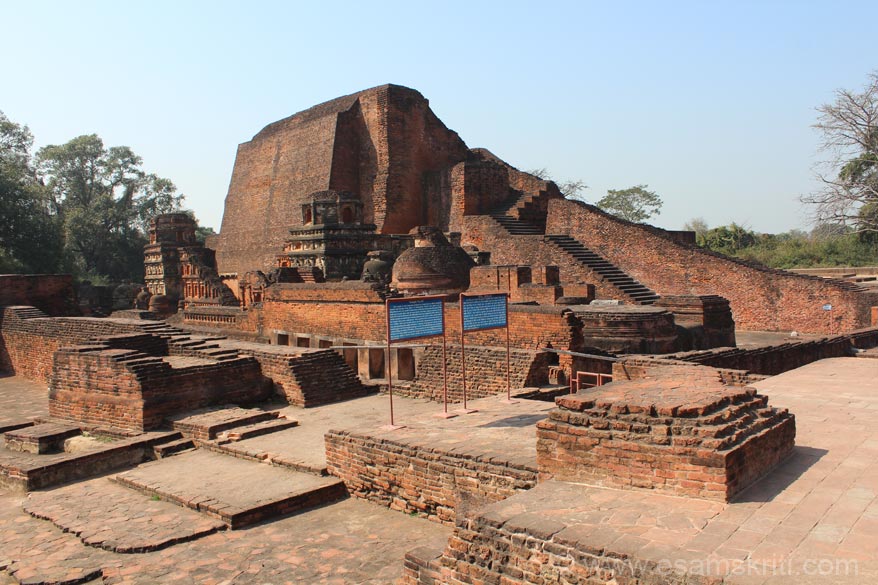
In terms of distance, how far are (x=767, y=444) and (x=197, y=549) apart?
3512mm

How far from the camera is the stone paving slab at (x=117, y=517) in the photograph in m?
4.71

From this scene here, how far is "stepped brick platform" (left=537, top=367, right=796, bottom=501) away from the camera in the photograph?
333 centimetres

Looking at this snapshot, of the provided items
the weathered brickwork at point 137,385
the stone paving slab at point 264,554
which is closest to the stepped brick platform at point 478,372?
the weathered brickwork at point 137,385

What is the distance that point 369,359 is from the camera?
10.1 meters

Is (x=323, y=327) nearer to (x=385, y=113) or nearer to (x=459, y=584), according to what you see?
(x=459, y=584)

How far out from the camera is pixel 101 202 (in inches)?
1465

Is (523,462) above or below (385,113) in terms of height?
below

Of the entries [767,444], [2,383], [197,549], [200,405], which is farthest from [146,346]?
[767,444]

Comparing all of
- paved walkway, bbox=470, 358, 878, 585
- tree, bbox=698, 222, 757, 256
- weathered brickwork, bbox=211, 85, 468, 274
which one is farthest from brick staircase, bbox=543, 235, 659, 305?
tree, bbox=698, 222, 757, 256

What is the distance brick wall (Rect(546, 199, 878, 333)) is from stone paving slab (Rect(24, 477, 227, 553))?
1127cm

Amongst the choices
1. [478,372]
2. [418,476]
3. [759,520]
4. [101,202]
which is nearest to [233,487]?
[418,476]

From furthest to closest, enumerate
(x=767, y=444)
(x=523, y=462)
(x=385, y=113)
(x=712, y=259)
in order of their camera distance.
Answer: (x=385, y=113), (x=712, y=259), (x=523, y=462), (x=767, y=444)

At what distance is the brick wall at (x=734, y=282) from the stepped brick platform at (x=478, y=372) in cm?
709

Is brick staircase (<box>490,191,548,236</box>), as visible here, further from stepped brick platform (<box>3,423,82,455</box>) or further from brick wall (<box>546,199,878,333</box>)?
stepped brick platform (<box>3,423,82,455</box>)
